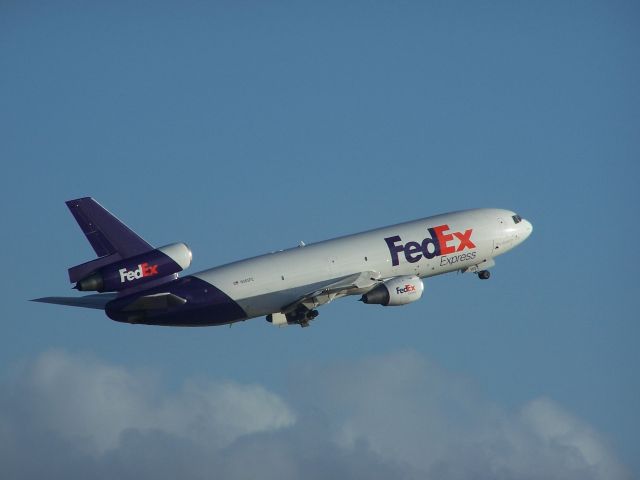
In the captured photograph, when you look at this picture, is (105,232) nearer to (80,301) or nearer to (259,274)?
(80,301)

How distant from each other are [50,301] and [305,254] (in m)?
18.1

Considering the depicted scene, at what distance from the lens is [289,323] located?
95.4 metres

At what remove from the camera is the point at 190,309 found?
9119cm

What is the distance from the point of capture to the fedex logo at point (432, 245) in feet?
316

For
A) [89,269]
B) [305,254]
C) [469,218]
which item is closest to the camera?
[89,269]

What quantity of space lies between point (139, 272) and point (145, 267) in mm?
538

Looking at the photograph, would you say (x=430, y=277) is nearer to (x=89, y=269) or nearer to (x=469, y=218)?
(x=469, y=218)

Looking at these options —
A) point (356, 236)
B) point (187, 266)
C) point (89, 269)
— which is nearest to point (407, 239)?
point (356, 236)

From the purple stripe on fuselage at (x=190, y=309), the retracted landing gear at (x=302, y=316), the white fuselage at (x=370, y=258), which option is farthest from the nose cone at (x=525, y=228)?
the purple stripe on fuselage at (x=190, y=309)

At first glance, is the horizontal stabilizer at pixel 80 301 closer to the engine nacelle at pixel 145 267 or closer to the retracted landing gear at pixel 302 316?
the engine nacelle at pixel 145 267

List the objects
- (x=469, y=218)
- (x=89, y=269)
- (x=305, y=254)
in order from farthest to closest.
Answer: (x=469, y=218), (x=305, y=254), (x=89, y=269)

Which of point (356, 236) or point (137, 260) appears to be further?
point (356, 236)

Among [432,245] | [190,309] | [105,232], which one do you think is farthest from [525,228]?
[105,232]

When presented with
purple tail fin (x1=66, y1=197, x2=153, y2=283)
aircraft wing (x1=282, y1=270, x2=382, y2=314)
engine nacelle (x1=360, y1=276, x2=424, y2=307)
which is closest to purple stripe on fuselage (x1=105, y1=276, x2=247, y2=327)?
purple tail fin (x1=66, y1=197, x2=153, y2=283)
